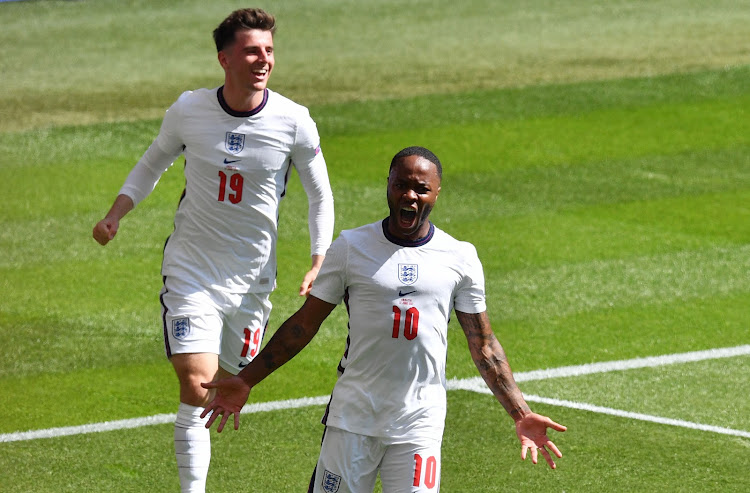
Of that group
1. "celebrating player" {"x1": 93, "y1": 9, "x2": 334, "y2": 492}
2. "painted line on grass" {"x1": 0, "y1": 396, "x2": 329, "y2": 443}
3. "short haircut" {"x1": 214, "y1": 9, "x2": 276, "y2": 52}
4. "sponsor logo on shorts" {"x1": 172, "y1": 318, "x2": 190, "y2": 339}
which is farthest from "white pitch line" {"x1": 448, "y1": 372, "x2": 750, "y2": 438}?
"short haircut" {"x1": 214, "y1": 9, "x2": 276, "y2": 52}

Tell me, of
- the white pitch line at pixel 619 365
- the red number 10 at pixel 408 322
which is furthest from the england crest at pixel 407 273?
the white pitch line at pixel 619 365

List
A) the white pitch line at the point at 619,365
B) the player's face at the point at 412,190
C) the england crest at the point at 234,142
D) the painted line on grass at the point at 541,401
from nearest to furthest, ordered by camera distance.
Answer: the player's face at the point at 412,190 → the england crest at the point at 234,142 → the painted line on grass at the point at 541,401 → the white pitch line at the point at 619,365

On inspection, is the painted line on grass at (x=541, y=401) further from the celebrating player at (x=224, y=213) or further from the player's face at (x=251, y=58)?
the player's face at (x=251, y=58)

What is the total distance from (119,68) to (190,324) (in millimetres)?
12699

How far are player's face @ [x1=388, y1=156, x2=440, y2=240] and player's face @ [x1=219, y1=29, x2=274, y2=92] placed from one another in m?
1.77

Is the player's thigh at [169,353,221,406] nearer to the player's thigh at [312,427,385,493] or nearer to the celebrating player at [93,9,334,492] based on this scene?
the celebrating player at [93,9,334,492]

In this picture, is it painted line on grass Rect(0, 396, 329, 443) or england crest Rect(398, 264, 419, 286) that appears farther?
painted line on grass Rect(0, 396, 329, 443)

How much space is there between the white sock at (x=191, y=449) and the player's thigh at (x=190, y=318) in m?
0.34

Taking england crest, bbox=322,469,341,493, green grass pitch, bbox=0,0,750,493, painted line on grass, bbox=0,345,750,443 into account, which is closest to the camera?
england crest, bbox=322,469,341,493

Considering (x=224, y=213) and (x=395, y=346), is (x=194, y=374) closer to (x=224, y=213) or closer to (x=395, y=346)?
(x=224, y=213)

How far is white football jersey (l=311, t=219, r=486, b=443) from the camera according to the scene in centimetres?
544

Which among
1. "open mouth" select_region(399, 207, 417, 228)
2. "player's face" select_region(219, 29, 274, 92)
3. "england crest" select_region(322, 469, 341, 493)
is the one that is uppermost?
"player's face" select_region(219, 29, 274, 92)

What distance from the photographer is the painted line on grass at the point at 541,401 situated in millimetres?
8500

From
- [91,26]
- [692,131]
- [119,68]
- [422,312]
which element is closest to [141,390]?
[422,312]
